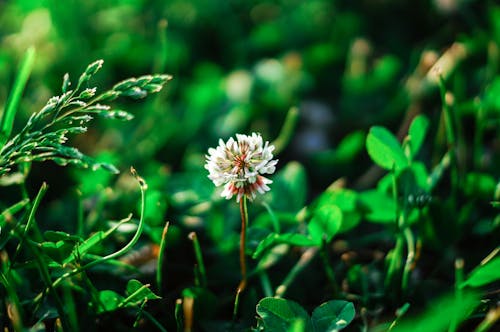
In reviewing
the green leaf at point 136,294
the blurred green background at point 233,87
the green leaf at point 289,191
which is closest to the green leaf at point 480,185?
the blurred green background at point 233,87

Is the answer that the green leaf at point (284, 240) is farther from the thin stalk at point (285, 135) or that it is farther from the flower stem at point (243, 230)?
the thin stalk at point (285, 135)

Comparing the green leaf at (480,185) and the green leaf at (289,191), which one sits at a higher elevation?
the green leaf at (289,191)

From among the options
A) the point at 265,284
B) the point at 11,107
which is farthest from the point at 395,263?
the point at 11,107

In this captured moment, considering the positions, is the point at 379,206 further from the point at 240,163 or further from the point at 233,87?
the point at 233,87

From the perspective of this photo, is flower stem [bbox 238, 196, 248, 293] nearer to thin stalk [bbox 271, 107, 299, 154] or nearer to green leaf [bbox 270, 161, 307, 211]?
green leaf [bbox 270, 161, 307, 211]

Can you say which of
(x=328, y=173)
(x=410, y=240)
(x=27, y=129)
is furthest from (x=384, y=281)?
(x=27, y=129)

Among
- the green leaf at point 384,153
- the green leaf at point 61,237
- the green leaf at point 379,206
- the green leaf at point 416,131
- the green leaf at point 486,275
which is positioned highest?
the green leaf at point 416,131
